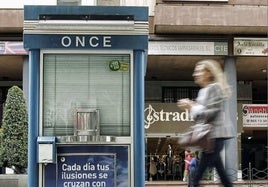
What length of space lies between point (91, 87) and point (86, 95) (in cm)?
15

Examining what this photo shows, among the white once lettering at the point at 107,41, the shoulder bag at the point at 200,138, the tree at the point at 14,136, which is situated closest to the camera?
the shoulder bag at the point at 200,138

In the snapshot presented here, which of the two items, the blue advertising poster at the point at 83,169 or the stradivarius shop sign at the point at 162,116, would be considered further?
the stradivarius shop sign at the point at 162,116

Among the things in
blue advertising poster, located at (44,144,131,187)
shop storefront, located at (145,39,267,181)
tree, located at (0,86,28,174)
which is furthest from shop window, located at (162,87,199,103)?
blue advertising poster, located at (44,144,131,187)

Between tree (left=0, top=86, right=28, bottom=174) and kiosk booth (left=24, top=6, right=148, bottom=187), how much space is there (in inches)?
332

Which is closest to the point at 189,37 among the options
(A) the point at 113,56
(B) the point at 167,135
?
(B) the point at 167,135

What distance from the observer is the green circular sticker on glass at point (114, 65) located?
9250mm

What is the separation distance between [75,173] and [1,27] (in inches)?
611

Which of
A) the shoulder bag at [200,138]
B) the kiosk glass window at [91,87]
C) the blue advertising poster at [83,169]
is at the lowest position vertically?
the blue advertising poster at [83,169]

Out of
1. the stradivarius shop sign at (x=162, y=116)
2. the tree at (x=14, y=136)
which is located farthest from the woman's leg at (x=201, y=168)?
the stradivarius shop sign at (x=162, y=116)

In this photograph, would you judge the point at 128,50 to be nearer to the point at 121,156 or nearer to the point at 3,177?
the point at 121,156

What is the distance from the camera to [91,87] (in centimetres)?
923

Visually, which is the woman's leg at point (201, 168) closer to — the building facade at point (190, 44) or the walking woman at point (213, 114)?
the walking woman at point (213, 114)

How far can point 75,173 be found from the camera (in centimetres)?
893

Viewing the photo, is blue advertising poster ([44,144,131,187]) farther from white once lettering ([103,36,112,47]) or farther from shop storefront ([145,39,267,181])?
shop storefront ([145,39,267,181])
